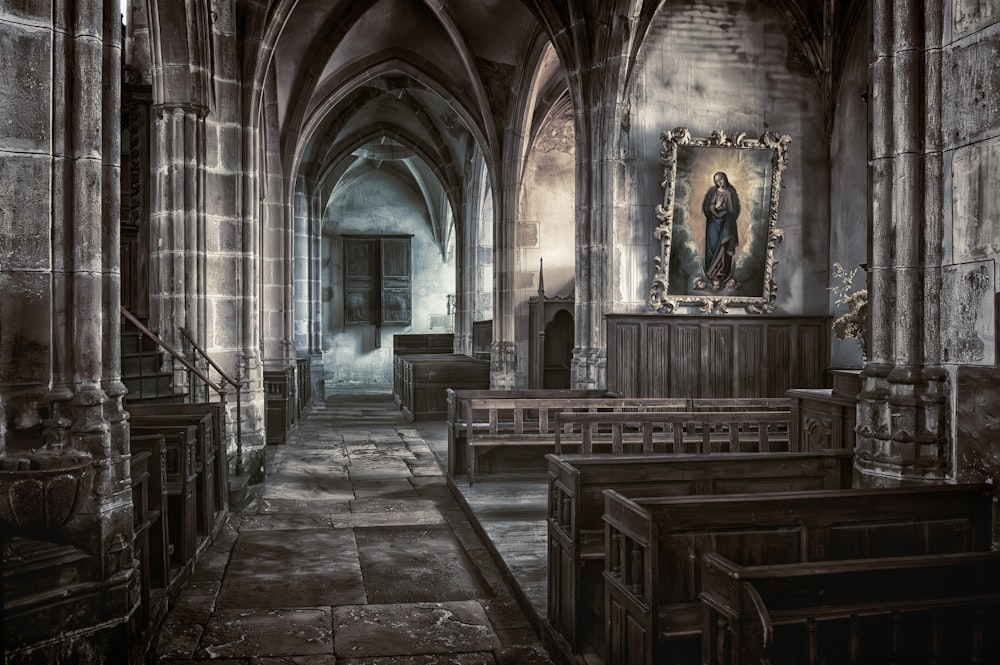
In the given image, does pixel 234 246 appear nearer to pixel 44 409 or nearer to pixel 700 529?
pixel 44 409

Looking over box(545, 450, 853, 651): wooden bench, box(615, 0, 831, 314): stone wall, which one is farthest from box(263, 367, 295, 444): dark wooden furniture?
box(545, 450, 853, 651): wooden bench

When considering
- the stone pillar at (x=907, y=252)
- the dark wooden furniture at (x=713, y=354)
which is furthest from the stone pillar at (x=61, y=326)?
the dark wooden furniture at (x=713, y=354)

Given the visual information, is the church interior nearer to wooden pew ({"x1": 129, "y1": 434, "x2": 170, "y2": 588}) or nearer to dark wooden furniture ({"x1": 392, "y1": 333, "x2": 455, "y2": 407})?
wooden pew ({"x1": 129, "y1": 434, "x2": 170, "y2": 588})

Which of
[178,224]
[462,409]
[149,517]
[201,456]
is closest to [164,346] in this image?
[201,456]

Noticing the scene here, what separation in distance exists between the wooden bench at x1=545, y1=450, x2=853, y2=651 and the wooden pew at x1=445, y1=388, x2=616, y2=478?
405 cm

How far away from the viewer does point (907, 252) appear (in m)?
3.98

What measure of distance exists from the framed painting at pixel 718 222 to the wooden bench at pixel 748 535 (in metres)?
7.25

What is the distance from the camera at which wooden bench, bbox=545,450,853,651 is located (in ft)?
13.8

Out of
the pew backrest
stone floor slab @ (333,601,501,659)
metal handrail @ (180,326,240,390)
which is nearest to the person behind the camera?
the pew backrest

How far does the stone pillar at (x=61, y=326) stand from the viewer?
3.79 metres

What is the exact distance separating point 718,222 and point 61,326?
325 inches

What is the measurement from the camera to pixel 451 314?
2809 centimetres

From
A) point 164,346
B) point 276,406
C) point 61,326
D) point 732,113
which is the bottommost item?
point 276,406

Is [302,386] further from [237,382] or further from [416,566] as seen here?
[416,566]
